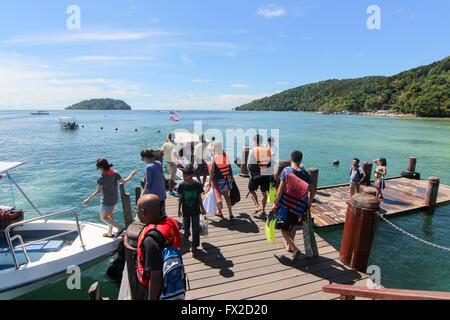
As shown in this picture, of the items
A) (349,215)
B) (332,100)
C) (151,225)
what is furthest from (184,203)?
(332,100)

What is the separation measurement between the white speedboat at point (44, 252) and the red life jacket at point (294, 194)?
4.92 metres

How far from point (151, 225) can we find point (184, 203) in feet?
7.54

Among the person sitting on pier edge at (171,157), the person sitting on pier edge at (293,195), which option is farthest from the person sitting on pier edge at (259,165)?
the person sitting on pier edge at (171,157)

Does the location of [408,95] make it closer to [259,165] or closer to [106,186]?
[259,165]

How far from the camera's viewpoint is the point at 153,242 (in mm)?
2398

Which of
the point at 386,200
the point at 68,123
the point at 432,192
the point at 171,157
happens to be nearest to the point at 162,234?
the point at 171,157

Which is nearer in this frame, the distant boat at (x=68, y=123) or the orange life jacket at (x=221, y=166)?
the orange life jacket at (x=221, y=166)

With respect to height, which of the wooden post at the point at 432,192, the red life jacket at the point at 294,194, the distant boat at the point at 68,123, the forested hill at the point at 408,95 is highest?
the forested hill at the point at 408,95

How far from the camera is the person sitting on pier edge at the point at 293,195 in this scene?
433 centimetres

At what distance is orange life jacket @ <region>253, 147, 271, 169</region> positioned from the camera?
6.25 m

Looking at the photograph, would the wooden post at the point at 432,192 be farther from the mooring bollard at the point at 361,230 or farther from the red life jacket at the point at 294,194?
the red life jacket at the point at 294,194

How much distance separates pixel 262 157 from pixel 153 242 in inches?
170

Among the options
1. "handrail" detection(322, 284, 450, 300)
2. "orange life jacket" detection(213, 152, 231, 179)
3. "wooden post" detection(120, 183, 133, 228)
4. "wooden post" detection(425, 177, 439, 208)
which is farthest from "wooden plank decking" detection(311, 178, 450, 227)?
"wooden post" detection(120, 183, 133, 228)
